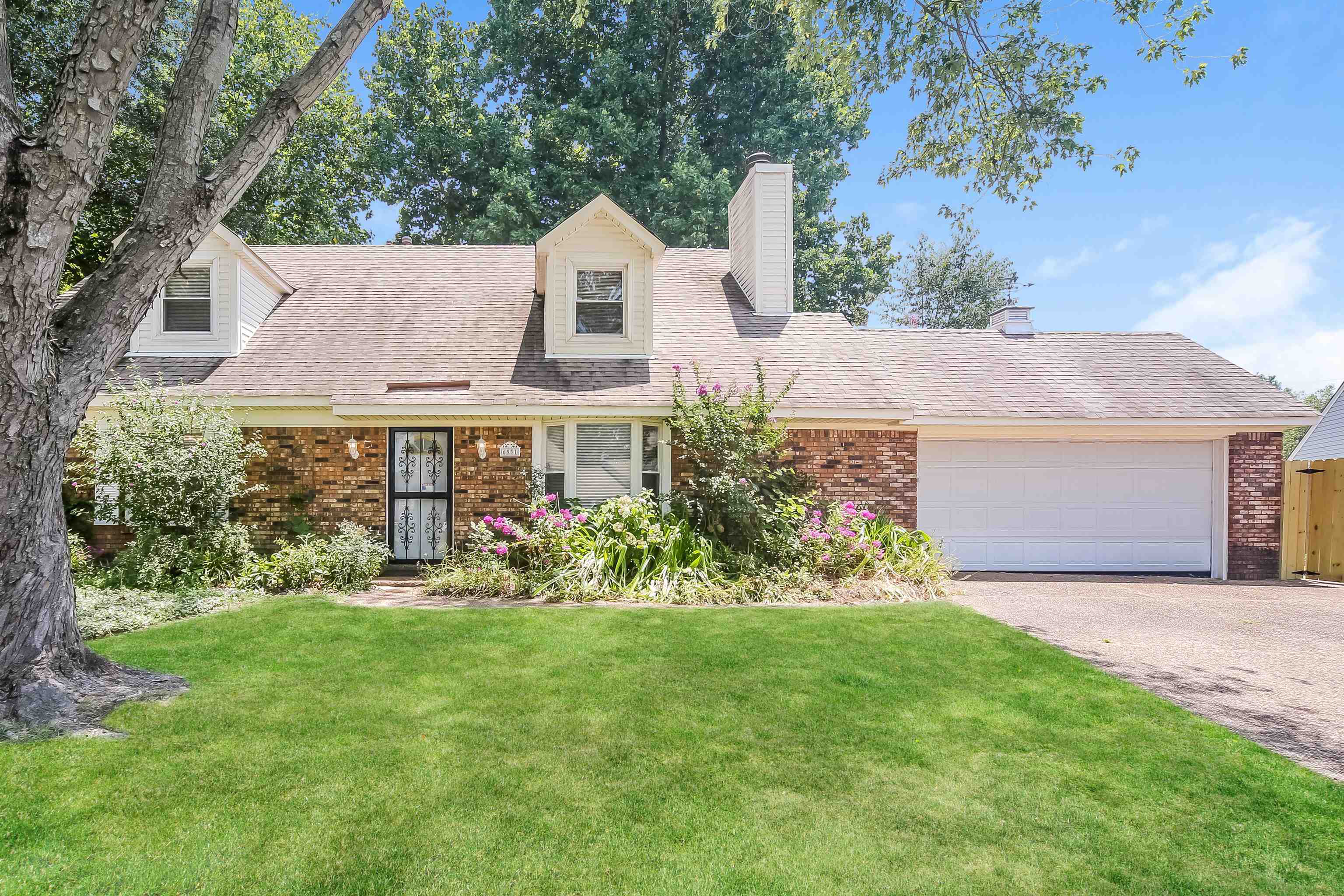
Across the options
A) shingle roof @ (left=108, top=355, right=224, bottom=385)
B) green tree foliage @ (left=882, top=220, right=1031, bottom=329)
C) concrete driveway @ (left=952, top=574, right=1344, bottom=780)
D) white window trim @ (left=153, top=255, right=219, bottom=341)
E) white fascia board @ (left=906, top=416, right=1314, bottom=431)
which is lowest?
concrete driveway @ (left=952, top=574, right=1344, bottom=780)

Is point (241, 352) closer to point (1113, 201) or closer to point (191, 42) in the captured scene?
point (191, 42)

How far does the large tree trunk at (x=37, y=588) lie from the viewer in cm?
402

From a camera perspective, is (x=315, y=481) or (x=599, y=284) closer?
(x=315, y=481)

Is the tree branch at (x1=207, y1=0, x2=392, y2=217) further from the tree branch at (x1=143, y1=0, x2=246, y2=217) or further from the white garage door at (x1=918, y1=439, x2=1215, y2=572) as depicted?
the white garage door at (x1=918, y1=439, x2=1215, y2=572)

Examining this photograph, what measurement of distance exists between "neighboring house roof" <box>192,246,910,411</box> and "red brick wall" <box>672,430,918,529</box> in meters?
0.59

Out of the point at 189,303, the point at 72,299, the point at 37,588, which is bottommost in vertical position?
the point at 37,588

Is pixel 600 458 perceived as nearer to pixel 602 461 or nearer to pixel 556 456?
pixel 602 461

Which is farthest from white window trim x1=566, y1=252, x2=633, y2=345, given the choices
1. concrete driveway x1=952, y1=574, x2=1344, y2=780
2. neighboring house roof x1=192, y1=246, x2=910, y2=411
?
concrete driveway x1=952, y1=574, x2=1344, y2=780

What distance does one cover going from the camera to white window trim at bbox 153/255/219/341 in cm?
1036

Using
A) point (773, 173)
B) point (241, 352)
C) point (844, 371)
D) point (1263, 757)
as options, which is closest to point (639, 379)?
point (844, 371)

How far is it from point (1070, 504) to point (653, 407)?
702cm

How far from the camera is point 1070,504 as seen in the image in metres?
10.9

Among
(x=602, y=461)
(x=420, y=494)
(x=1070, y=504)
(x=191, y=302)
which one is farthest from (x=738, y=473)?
(x=191, y=302)

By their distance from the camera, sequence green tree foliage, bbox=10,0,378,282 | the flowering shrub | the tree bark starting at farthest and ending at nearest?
green tree foliage, bbox=10,0,378,282 < the flowering shrub < the tree bark
